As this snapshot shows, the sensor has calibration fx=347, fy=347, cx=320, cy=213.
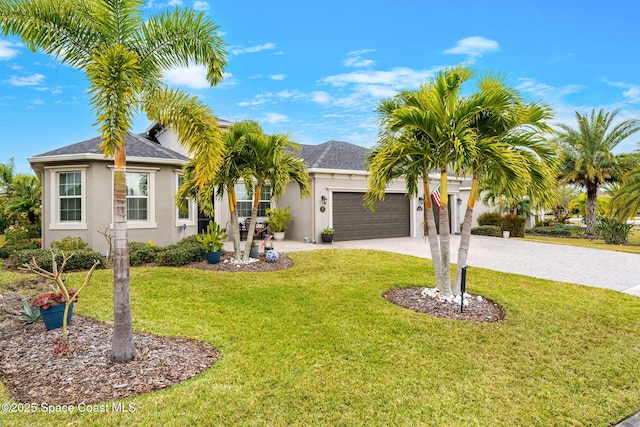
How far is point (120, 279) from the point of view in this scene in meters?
4.05

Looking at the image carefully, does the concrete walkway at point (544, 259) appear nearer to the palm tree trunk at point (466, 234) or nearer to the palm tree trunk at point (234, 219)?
the palm tree trunk at point (234, 219)

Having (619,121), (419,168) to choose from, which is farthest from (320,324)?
(619,121)

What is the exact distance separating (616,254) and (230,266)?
44.4ft

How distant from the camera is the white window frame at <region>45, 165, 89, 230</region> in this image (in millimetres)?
11156

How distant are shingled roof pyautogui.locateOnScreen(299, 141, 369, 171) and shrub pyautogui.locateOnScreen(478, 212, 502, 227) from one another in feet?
27.8

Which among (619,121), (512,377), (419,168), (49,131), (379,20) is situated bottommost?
(512,377)

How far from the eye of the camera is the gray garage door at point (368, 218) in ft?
51.3

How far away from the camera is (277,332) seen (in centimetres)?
502

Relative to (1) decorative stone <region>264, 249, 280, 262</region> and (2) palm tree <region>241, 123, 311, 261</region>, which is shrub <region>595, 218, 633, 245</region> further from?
(1) decorative stone <region>264, 249, 280, 262</region>

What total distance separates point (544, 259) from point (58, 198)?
52.9 ft

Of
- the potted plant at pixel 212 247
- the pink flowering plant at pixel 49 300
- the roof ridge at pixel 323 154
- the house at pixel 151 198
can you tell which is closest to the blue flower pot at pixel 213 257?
the potted plant at pixel 212 247

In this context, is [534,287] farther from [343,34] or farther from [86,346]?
[343,34]

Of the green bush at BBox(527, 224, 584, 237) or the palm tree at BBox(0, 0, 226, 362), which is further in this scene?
the green bush at BBox(527, 224, 584, 237)

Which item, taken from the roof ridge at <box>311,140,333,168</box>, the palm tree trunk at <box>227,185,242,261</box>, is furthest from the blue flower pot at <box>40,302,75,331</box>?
the roof ridge at <box>311,140,333,168</box>
